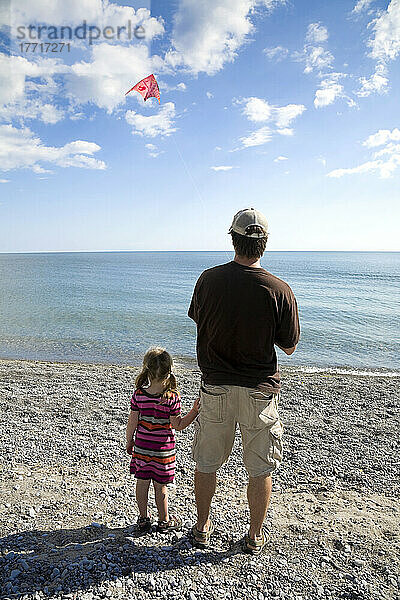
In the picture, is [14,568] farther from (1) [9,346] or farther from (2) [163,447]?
(1) [9,346]

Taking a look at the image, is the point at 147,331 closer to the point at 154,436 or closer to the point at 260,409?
the point at 154,436

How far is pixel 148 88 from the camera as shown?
7.80m

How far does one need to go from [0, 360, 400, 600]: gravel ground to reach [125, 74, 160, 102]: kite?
565cm

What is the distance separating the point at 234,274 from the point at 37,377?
9.19 metres

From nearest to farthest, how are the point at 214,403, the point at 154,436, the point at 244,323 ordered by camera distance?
the point at 244,323
the point at 214,403
the point at 154,436

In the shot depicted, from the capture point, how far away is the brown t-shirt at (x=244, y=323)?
3420 millimetres

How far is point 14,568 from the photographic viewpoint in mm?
3488

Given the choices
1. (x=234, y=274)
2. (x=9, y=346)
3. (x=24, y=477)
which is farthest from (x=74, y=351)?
(x=234, y=274)

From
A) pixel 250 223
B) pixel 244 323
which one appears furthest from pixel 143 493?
pixel 250 223

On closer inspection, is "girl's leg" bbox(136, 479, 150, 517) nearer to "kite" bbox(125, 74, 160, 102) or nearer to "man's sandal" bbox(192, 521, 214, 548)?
"man's sandal" bbox(192, 521, 214, 548)

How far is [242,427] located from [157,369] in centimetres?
85

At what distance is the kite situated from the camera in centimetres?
771

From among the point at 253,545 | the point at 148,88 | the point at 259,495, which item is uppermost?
the point at 148,88

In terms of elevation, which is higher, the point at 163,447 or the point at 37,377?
the point at 163,447
